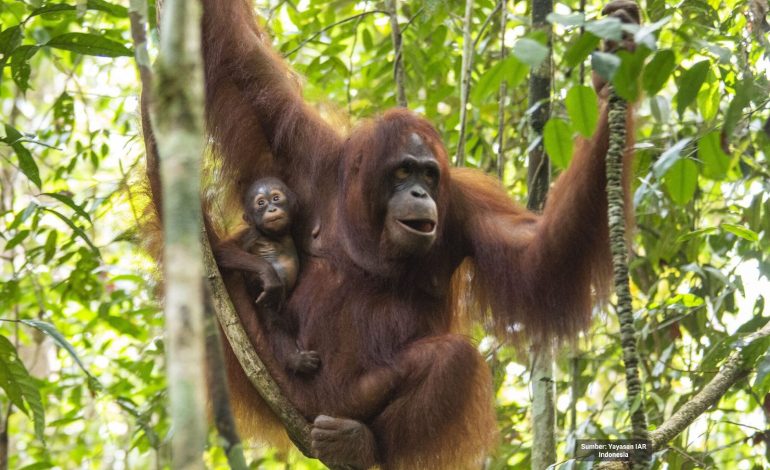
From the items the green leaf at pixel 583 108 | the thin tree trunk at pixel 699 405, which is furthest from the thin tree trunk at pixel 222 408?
the thin tree trunk at pixel 699 405

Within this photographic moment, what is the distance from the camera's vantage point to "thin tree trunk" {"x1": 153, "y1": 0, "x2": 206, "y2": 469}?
57.1 inches

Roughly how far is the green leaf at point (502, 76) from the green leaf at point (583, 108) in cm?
15

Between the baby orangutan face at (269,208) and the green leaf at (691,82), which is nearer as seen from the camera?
the green leaf at (691,82)

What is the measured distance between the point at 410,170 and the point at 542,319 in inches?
36.6

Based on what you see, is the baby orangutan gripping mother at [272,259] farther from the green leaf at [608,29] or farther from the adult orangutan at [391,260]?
the green leaf at [608,29]

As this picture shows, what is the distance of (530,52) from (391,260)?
7.06 feet

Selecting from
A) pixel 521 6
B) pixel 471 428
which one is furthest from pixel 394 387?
pixel 521 6

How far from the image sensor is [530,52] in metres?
2.10

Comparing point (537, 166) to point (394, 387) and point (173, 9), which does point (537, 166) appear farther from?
point (173, 9)

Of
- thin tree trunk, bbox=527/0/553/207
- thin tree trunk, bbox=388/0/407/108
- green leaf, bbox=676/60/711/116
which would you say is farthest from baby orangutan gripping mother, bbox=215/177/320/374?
green leaf, bbox=676/60/711/116

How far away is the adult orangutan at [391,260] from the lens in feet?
12.8

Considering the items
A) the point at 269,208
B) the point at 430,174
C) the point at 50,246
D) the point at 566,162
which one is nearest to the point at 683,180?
the point at 566,162

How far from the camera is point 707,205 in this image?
213 inches

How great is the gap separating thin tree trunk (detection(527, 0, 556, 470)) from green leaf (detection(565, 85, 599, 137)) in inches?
55.1
